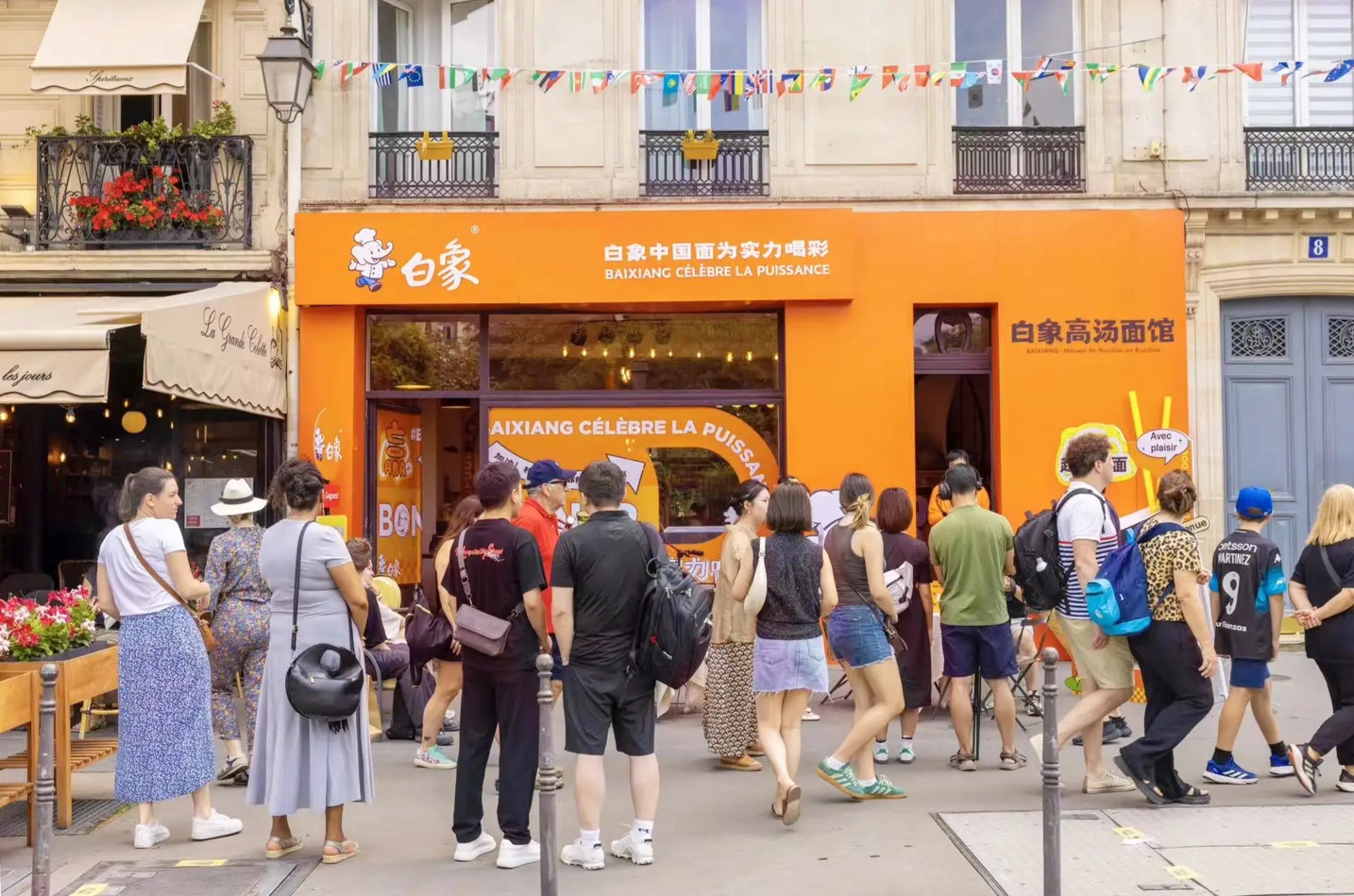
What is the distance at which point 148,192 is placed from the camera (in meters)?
12.2

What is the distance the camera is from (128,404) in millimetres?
12820

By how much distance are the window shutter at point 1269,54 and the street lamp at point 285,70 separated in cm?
929

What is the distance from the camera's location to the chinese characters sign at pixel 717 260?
39.7 ft

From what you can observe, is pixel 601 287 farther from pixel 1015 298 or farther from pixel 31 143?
pixel 31 143

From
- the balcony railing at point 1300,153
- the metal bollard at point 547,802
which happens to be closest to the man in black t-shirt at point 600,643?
the metal bollard at point 547,802

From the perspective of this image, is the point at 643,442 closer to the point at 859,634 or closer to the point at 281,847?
the point at 859,634

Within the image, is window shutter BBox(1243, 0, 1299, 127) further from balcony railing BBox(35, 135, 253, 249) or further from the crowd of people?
balcony railing BBox(35, 135, 253, 249)

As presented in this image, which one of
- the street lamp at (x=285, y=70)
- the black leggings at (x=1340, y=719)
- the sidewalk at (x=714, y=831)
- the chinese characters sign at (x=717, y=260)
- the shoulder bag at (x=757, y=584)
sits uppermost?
the street lamp at (x=285, y=70)

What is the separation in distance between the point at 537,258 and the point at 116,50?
14.1 ft

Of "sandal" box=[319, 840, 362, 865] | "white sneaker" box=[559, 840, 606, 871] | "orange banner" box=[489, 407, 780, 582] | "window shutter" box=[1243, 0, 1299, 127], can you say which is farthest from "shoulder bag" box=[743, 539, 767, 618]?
"window shutter" box=[1243, 0, 1299, 127]

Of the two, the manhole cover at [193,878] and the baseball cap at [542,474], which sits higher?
the baseball cap at [542,474]

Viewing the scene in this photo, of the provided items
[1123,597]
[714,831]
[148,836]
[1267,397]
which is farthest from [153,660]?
[1267,397]

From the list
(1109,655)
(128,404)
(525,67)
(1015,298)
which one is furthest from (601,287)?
(1109,655)

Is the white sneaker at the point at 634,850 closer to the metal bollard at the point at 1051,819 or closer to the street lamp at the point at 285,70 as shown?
the metal bollard at the point at 1051,819
